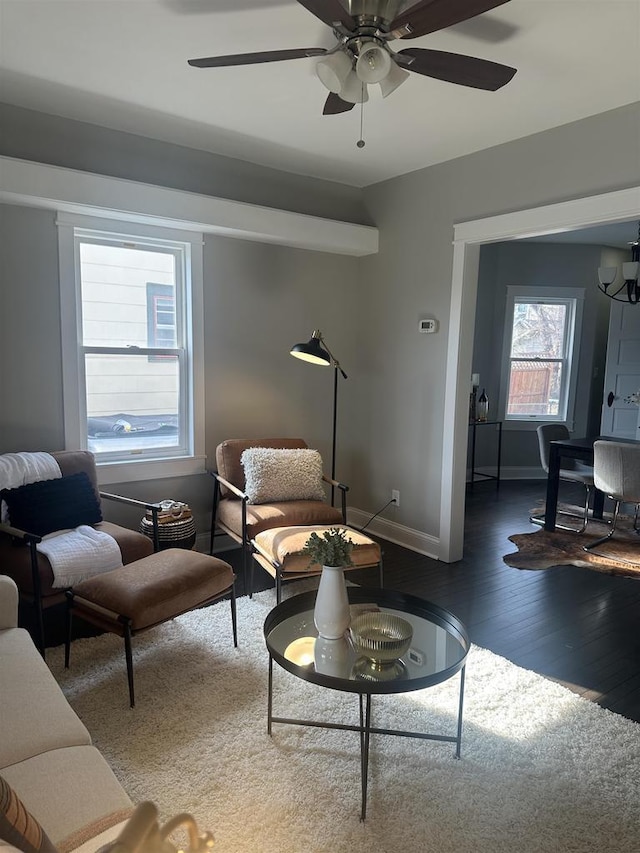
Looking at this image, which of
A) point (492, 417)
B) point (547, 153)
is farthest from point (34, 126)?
point (492, 417)

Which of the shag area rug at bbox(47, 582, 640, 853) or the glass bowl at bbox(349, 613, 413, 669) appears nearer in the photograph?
the shag area rug at bbox(47, 582, 640, 853)

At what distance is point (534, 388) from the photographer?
686 centimetres

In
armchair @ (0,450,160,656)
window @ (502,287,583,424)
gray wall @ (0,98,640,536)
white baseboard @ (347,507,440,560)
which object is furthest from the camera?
window @ (502,287,583,424)

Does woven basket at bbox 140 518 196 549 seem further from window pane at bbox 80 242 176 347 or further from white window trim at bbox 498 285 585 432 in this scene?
white window trim at bbox 498 285 585 432

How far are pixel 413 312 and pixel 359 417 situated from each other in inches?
39.3

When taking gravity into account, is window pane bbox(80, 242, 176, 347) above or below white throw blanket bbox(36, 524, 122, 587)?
above

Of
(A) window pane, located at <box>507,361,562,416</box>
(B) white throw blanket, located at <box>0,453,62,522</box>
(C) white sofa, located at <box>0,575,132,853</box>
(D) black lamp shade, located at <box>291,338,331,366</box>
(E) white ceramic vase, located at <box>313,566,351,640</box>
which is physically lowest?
(C) white sofa, located at <box>0,575,132,853</box>

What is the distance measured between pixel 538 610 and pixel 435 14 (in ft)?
9.52

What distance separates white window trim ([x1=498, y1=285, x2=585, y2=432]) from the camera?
21.6ft

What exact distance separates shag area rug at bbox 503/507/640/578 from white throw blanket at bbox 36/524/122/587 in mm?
2665

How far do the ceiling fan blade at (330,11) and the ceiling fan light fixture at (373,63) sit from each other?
0.30ft

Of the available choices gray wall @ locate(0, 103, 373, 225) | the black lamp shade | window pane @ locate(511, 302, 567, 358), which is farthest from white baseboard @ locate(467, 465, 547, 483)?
the black lamp shade

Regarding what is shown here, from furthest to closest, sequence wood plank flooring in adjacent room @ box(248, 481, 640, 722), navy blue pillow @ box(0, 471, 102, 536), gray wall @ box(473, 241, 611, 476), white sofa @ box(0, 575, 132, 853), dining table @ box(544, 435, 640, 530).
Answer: gray wall @ box(473, 241, 611, 476) → dining table @ box(544, 435, 640, 530) → navy blue pillow @ box(0, 471, 102, 536) → wood plank flooring in adjacent room @ box(248, 481, 640, 722) → white sofa @ box(0, 575, 132, 853)

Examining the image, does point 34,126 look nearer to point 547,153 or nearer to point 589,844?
point 547,153
